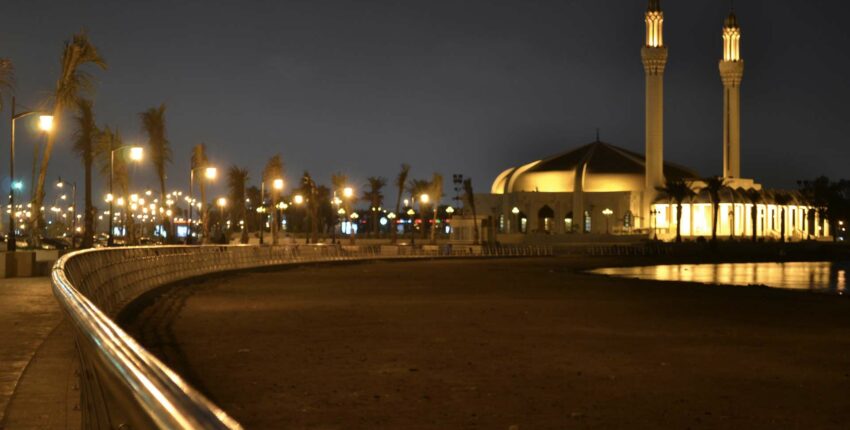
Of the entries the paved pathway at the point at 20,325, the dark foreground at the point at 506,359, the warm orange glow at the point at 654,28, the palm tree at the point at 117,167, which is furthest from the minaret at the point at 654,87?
the paved pathway at the point at 20,325

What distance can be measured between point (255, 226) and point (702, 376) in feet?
571

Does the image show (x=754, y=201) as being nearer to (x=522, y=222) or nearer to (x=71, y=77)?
(x=522, y=222)

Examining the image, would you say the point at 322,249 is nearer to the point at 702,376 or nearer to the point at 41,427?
the point at 702,376

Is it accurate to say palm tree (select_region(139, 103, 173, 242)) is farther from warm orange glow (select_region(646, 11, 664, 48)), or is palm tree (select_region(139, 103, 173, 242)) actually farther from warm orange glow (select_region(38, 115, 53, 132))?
warm orange glow (select_region(646, 11, 664, 48))

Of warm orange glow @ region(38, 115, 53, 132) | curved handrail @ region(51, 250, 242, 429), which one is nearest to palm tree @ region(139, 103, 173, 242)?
warm orange glow @ region(38, 115, 53, 132)

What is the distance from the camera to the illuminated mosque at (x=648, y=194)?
12056cm

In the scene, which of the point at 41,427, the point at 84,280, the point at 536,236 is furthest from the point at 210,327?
the point at 536,236

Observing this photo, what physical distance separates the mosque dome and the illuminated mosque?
0.12 metres

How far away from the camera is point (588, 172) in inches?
5472

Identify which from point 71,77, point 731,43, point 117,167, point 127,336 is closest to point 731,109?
point 731,43

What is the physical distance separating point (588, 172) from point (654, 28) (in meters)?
22.2

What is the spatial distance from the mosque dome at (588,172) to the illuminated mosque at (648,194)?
12 cm

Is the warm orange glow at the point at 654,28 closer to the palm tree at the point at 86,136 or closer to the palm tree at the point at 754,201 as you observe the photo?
the palm tree at the point at 754,201

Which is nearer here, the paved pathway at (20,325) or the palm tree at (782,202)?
the paved pathway at (20,325)
